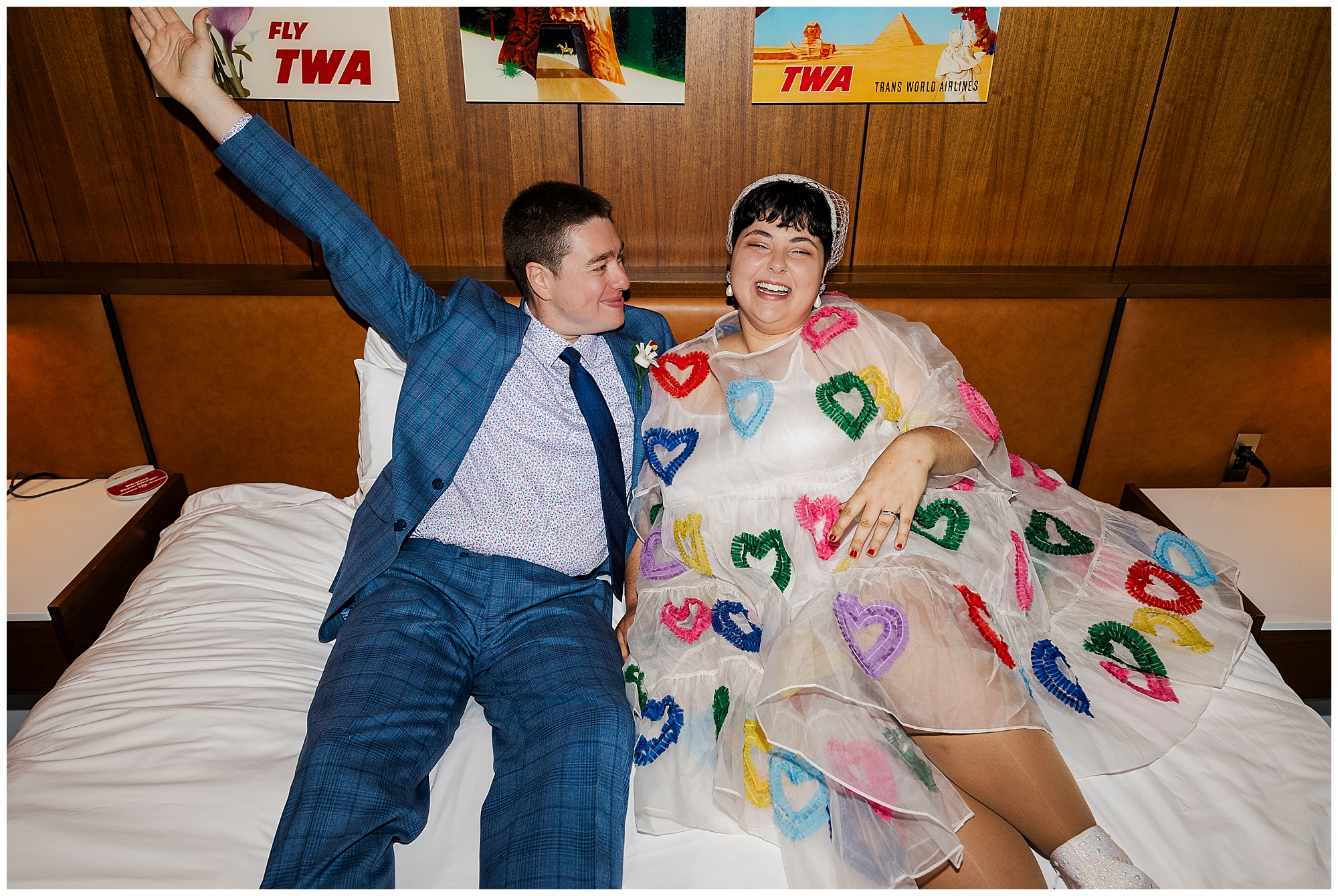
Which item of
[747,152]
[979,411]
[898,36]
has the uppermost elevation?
[898,36]

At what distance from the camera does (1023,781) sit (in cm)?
113

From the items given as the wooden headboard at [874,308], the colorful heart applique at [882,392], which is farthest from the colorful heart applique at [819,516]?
the wooden headboard at [874,308]

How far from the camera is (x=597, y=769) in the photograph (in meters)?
1.22

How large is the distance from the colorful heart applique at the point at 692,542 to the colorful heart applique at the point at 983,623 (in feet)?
1.65

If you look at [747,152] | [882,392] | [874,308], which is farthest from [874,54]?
[882,392]

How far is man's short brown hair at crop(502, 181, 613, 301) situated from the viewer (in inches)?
63.5

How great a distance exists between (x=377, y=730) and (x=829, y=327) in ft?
3.95

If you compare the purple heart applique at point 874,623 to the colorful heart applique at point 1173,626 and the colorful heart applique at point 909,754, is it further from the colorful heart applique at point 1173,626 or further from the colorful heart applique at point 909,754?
the colorful heart applique at point 1173,626

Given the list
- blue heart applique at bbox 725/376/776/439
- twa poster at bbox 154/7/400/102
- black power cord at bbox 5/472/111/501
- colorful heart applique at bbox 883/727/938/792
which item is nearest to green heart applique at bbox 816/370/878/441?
blue heart applique at bbox 725/376/776/439

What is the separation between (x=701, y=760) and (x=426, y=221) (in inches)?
60.6

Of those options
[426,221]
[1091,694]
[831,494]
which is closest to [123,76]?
[426,221]

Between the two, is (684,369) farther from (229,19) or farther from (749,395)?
(229,19)

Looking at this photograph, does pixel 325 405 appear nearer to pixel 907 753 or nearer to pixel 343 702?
pixel 343 702

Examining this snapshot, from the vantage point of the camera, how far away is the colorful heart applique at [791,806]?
46.3 inches
